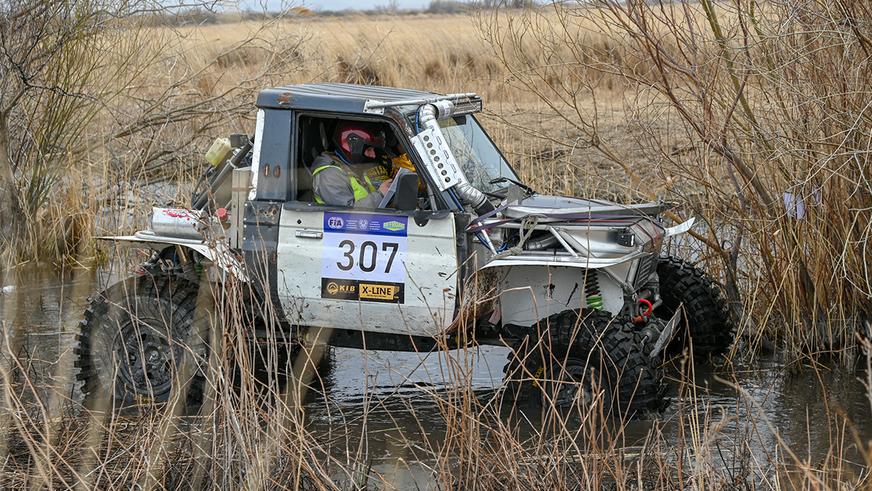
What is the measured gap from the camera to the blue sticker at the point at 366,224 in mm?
6172

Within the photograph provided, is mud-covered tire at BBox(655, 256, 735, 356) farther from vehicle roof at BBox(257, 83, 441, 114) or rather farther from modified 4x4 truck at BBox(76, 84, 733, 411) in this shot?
vehicle roof at BBox(257, 83, 441, 114)

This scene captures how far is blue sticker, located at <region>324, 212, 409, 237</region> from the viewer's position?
20.2 ft

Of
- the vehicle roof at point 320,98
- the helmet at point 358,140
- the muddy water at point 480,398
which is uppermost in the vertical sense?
the vehicle roof at point 320,98

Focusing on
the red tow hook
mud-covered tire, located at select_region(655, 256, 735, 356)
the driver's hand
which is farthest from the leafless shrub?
the driver's hand

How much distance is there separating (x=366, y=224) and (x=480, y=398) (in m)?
1.39

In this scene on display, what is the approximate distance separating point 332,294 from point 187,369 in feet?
3.11

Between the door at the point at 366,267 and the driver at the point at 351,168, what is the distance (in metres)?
0.15

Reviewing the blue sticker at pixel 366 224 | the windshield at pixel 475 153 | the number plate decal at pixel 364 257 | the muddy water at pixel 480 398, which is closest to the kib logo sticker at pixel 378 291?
the number plate decal at pixel 364 257

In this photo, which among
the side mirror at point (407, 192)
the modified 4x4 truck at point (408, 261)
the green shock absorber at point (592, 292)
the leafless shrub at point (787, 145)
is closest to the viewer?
the side mirror at point (407, 192)

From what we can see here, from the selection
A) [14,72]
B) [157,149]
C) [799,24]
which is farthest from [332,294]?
[157,149]

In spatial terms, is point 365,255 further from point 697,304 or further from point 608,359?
point 697,304

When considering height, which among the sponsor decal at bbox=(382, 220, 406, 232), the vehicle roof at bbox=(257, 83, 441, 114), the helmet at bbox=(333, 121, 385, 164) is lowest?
the sponsor decal at bbox=(382, 220, 406, 232)

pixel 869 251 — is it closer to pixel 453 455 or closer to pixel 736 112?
pixel 736 112

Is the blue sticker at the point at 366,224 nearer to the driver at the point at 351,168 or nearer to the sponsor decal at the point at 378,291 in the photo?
the driver at the point at 351,168
